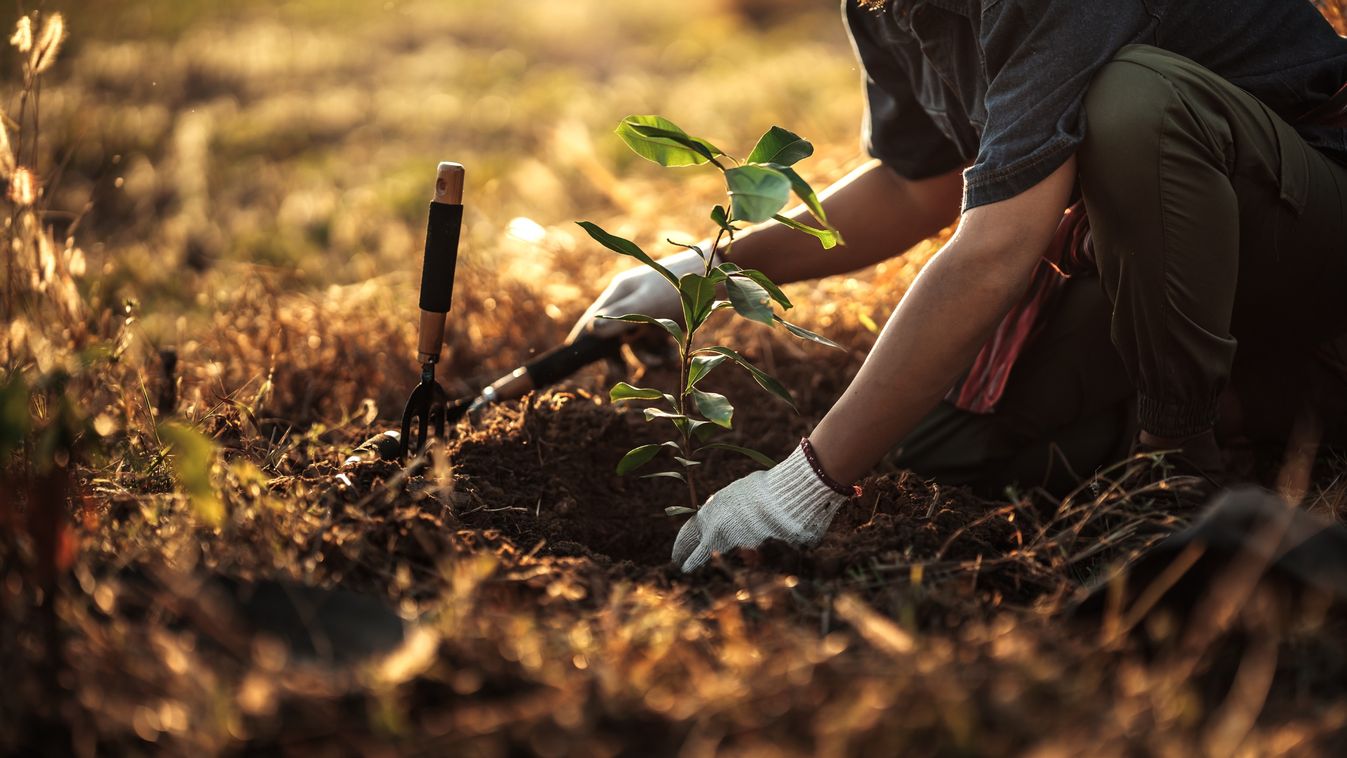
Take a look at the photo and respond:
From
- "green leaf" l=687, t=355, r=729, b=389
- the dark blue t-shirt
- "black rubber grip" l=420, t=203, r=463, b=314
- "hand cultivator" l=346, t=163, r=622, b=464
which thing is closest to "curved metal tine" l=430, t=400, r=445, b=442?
"hand cultivator" l=346, t=163, r=622, b=464

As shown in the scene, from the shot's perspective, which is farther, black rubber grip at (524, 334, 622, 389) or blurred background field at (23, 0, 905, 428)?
blurred background field at (23, 0, 905, 428)

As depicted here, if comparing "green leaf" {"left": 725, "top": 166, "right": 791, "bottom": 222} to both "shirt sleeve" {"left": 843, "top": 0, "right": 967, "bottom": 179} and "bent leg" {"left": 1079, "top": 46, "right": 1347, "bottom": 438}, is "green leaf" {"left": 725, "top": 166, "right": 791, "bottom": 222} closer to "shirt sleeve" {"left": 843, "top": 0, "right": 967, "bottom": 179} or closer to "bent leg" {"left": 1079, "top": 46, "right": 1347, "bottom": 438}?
"bent leg" {"left": 1079, "top": 46, "right": 1347, "bottom": 438}

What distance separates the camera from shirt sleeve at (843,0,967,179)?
193 centimetres

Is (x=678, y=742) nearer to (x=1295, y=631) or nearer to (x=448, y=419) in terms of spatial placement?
(x=1295, y=631)

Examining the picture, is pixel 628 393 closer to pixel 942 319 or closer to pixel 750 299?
pixel 750 299

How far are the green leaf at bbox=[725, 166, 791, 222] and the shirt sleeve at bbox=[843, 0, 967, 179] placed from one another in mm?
783

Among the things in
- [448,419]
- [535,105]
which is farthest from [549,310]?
[535,105]

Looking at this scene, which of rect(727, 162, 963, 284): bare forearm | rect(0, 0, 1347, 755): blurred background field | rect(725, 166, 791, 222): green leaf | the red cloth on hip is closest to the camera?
rect(0, 0, 1347, 755): blurred background field

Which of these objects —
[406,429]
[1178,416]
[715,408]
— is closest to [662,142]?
[715,408]

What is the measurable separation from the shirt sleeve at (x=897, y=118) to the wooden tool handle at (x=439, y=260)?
75 centimetres

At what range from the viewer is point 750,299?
1.34 meters

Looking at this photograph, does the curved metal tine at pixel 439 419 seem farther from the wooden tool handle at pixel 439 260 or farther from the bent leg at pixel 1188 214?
the bent leg at pixel 1188 214

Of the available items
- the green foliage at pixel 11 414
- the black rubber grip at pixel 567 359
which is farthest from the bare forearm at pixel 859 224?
the green foliage at pixel 11 414

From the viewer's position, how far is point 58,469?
1.04 metres
